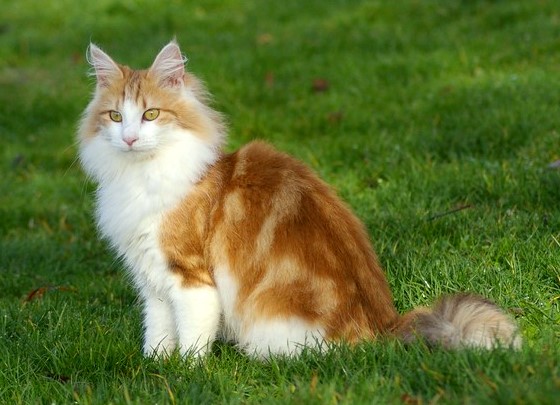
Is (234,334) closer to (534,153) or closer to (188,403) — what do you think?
(188,403)

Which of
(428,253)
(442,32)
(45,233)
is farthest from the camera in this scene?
→ (442,32)

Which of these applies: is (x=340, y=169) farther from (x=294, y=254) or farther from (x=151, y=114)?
(x=294, y=254)

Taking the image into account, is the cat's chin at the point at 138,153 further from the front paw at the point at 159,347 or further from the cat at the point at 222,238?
the front paw at the point at 159,347

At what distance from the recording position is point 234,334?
3.89 metres

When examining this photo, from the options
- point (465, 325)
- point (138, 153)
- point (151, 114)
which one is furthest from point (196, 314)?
point (465, 325)

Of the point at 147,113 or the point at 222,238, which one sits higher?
the point at 147,113

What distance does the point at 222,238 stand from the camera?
382cm

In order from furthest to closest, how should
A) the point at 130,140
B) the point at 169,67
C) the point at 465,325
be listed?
the point at 169,67 < the point at 130,140 < the point at 465,325

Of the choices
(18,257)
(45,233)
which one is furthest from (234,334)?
(45,233)

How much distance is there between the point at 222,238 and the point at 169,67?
991mm

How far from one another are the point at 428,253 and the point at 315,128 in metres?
3.32

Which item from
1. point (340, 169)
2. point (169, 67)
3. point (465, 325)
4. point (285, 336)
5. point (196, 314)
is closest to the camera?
point (465, 325)

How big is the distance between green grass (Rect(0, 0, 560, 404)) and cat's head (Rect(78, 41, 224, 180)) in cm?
94

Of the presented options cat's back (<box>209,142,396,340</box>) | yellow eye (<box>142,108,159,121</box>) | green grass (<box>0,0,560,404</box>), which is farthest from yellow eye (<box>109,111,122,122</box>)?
green grass (<box>0,0,560,404</box>)
